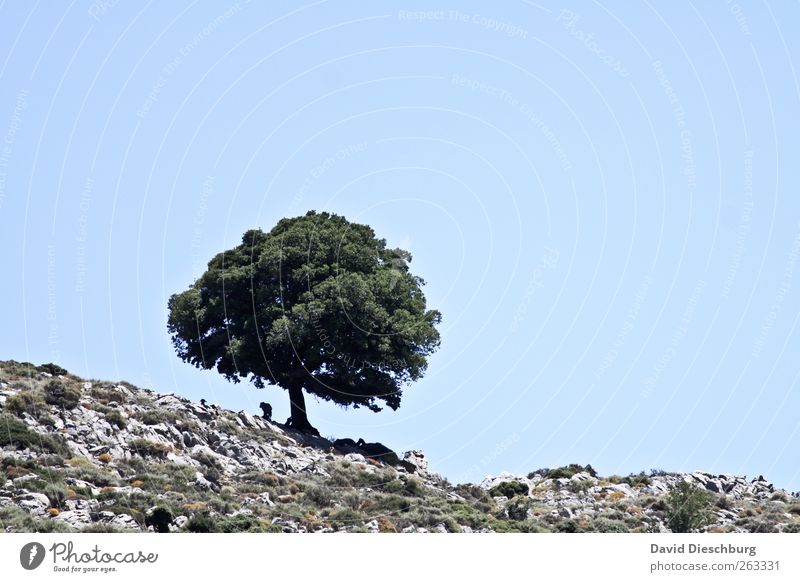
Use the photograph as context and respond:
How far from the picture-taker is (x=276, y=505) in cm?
5459

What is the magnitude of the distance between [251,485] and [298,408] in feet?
55.4

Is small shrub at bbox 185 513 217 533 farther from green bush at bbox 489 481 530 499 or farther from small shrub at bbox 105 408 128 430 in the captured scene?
green bush at bbox 489 481 530 499

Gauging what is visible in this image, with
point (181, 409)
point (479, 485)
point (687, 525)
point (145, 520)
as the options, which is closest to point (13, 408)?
point (181, 409)

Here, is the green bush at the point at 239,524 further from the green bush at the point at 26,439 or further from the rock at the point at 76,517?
the green bush at the point at 26,439

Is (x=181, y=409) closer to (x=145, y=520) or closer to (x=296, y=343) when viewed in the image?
(x=296, y=343)

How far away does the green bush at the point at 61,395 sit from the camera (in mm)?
62625

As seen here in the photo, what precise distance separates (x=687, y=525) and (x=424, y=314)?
2562 cm

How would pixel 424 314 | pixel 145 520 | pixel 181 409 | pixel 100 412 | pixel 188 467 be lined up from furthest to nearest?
1. pixel 424 314
2. pixel 181 409
3. pixel 100 412
4. pixel 188 467
5. pixel 145 520

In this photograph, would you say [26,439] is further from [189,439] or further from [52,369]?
[52,369]

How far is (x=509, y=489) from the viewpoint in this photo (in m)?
63.8

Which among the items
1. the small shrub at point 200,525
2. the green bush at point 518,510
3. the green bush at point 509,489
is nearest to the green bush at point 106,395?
the green bush at point 509,489

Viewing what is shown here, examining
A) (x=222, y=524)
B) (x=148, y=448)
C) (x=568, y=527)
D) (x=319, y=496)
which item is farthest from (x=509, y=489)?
(x=222, y=524)

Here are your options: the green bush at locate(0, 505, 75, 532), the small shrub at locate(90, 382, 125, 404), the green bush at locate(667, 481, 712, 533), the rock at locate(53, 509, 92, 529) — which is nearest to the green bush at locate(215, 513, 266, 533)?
the rock at locate(53, 509, 92, 529)

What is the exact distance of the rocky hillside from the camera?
49.3 metres
